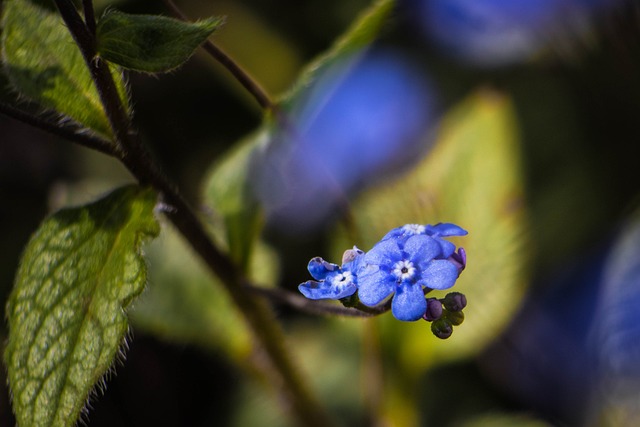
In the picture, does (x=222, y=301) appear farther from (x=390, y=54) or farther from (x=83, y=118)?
(x=390, y=54)

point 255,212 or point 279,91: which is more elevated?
point 255,212

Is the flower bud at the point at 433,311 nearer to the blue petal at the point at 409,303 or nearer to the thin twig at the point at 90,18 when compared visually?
the blue petal at the point at 409,303

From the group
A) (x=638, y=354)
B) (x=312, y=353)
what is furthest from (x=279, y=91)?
(x=638, y=354)

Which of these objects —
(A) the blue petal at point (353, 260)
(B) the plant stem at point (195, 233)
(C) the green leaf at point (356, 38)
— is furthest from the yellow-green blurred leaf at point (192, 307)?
(A) the blue petal at point (353, 260)

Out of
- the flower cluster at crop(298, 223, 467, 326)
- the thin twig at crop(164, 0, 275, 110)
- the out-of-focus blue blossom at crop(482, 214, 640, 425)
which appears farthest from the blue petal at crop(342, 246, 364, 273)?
the out-of-focus blue blossom at crop(482, 214, 640, 425)

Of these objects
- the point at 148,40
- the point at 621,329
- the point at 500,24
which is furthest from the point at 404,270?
the point at 500,24

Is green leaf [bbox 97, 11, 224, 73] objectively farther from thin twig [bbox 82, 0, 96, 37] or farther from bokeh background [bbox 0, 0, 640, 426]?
bokeh background [bbox 0, 0, 640, 426]
